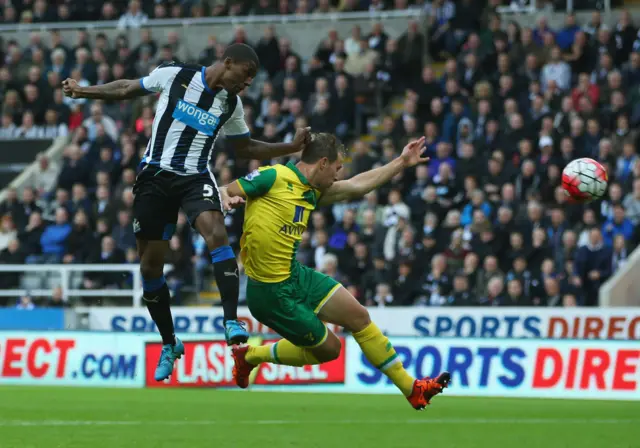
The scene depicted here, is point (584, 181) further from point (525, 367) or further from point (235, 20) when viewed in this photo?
point (235, 20)

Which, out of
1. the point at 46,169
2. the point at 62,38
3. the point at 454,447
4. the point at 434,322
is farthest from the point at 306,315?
the point at 62,38

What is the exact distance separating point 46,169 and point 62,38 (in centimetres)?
395

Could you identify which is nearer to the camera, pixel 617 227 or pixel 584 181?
pixel 584 181

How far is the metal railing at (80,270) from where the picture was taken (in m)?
21.0

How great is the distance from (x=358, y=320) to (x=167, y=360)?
1545 millimetres

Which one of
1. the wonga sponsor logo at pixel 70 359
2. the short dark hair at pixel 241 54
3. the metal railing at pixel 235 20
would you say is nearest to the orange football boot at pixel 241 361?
the short dark hair at pixel 241 54

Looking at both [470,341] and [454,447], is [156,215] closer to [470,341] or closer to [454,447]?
[454,447]

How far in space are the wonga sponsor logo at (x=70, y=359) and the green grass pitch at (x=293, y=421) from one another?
1.13 meters

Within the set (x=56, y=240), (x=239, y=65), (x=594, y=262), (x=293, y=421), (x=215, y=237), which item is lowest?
(x=293, y=421)

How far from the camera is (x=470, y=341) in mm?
16172

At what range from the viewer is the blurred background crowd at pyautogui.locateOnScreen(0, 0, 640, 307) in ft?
63.5

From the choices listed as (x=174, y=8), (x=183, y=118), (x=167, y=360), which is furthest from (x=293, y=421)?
(x=174, y=8)

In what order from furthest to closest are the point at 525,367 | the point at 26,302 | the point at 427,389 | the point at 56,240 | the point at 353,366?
the point at 56,240
the point at 26,302
the point at 353,366
the point at 525,367
the point at 427,389

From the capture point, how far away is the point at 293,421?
474 inches
